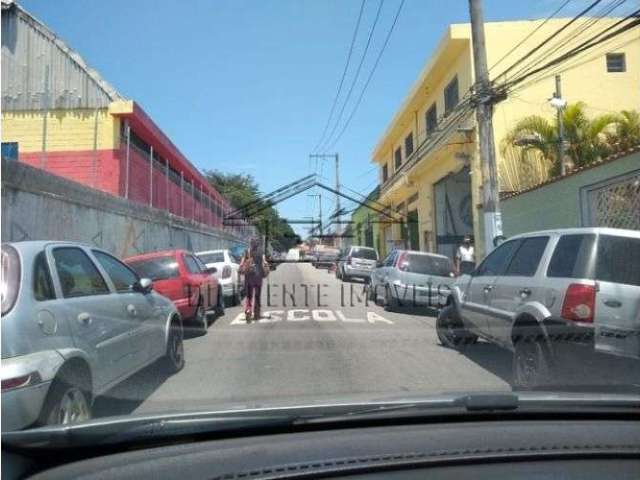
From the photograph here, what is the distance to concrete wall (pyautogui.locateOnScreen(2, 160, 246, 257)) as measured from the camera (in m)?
11.2

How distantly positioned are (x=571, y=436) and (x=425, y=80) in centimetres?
2427

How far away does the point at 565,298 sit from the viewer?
244 inches

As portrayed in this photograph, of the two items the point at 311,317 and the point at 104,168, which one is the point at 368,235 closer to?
the point at 104,168

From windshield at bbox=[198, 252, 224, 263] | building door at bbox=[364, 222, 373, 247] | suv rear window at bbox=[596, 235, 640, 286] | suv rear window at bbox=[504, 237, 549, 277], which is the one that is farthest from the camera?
building door at bbox=[364, 222, 373, 247]

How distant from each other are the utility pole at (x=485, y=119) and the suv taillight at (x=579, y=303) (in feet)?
27.5

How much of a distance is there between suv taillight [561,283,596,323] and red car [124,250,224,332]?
663cm

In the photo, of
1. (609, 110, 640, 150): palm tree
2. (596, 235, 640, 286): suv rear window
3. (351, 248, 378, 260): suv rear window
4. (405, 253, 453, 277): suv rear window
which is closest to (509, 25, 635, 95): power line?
(609, 110, 640, 150): palm tree

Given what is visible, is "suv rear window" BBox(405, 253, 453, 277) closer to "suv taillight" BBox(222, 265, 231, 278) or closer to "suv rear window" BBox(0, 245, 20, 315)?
"suv taillight" BBox(222, 265, 231, 278)

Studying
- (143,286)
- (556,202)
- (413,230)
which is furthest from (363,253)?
(143,286)

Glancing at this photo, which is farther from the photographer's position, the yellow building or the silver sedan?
the yellow building

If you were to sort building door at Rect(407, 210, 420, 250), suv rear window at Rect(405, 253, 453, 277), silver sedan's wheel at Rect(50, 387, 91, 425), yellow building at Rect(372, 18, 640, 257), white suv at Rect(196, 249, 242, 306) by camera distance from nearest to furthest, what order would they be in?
1. silver sedan's wheel at Rect(50, 387, 91, 425)
2. suv rear window at Rect(405, 253, 453, 277)
3. white suv at Rect(196, 249, 242, 306)
4. yellow building at Rect(372, 18, 640, 257)
5. building door at Rect(407, 210, 420, 250)

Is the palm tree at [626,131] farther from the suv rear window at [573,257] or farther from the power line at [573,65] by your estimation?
the suv rear window at [573,257]

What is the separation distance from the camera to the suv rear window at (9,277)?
4.32m

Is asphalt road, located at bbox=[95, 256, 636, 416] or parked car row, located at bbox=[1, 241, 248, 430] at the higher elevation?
parked car row, located at bbox=[1, 241, 248, 430]
